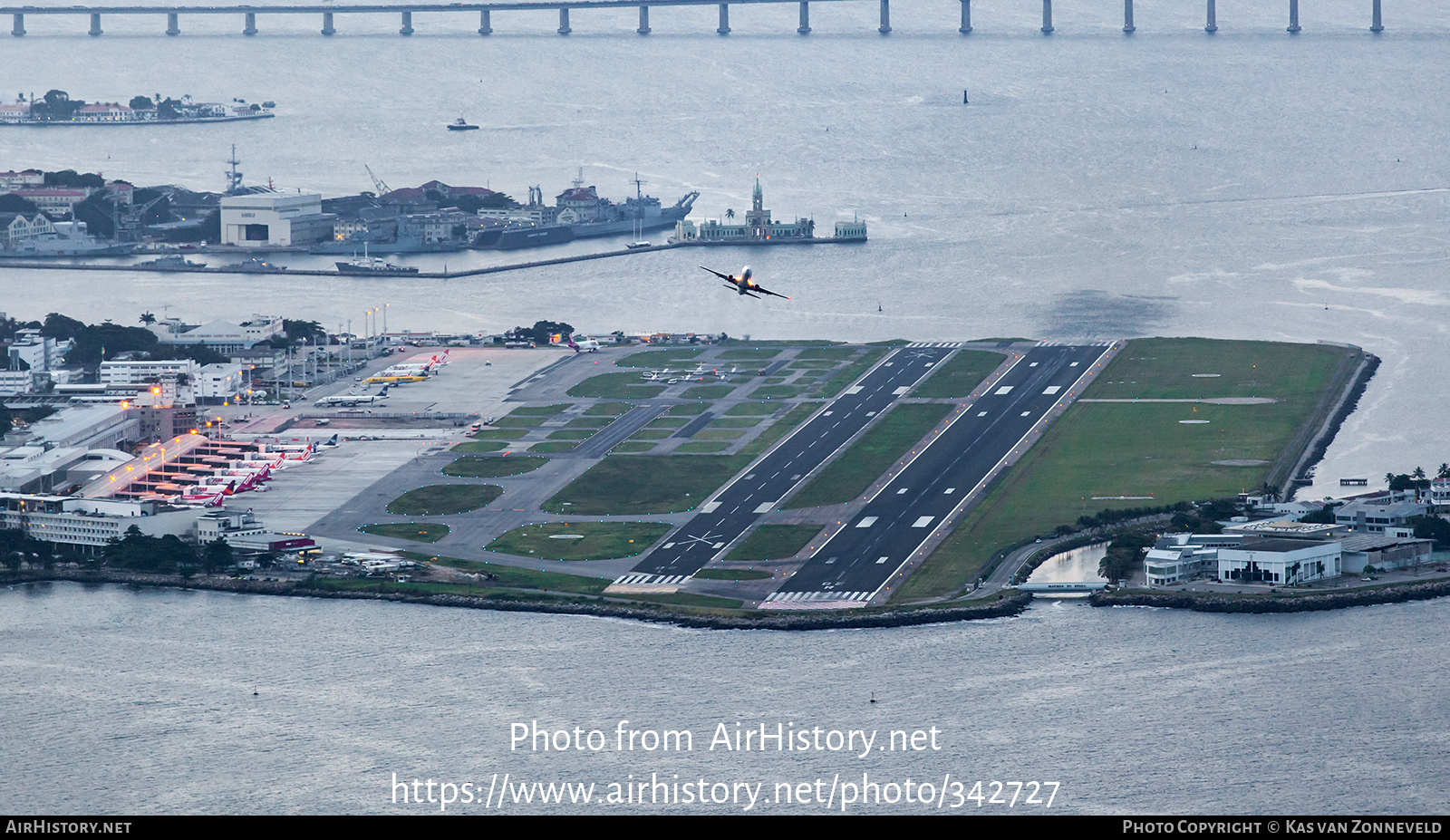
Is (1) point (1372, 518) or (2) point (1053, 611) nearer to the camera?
(2) point (1053, 611)

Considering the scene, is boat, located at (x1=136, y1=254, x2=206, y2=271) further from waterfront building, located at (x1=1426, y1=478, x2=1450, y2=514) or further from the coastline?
waterfront building, located at (x1=1426, y1=478, x2=1450, y2=514)

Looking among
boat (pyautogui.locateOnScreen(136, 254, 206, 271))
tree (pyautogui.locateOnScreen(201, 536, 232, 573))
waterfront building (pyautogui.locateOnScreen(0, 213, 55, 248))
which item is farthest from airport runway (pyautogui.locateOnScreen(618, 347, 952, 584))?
waterfront building (pyautogui.locateOnScreen(0, 213, 55, 248))

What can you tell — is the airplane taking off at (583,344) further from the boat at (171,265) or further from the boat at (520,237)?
the boat at (171,265)

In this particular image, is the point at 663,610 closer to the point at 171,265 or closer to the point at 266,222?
the point at 171,265

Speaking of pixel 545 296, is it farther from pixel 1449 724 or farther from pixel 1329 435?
pixel 1449 724

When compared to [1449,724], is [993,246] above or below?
above


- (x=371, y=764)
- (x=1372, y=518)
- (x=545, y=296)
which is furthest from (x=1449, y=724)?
(x=545, y=296)
